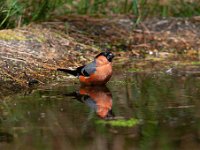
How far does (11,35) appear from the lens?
7.55 m

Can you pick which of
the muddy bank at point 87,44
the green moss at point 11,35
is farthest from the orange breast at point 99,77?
the green moss at point 11,35

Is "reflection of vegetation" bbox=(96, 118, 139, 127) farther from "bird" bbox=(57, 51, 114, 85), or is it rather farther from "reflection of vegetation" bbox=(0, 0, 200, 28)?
"reflection of vegetation" bbox=(0, 0, 200, 28)

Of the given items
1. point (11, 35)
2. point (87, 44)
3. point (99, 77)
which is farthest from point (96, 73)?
point (87, 44)

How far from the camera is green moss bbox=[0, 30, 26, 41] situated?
7450 mm

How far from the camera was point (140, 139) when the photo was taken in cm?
407

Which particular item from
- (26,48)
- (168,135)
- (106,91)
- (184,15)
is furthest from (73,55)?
(168,135)

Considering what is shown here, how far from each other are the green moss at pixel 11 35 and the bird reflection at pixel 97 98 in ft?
4.91

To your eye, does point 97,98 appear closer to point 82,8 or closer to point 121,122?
point 121,122

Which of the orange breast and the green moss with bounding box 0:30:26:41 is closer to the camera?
the orange breast

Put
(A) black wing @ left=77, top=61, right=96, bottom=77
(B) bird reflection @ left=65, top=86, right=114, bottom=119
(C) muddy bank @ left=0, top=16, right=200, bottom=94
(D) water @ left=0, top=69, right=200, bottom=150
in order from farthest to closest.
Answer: (C) muddy bank @ left=0, top=16, right=200, bottom=94
(A) black wing @ left=77, top=61, right=96, bottom=77
(B) bird reflection @ left=65, top=86, right=114, bottom=119
(D) water @ left=0, top=69, right=200, bottom=150

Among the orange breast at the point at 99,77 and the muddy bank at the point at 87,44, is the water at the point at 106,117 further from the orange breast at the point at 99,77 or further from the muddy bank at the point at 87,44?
the muddy bank at the point at 87,44

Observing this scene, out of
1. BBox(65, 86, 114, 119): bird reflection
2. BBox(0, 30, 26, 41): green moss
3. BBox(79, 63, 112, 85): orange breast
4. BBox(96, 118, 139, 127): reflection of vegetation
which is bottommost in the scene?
BBox(65, 86, 114, 119): bird reflection

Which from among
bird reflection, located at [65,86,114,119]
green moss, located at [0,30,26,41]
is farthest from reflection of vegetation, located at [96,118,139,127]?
green moss, located at [0,30,26,41]

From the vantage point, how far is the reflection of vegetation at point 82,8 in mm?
7711
